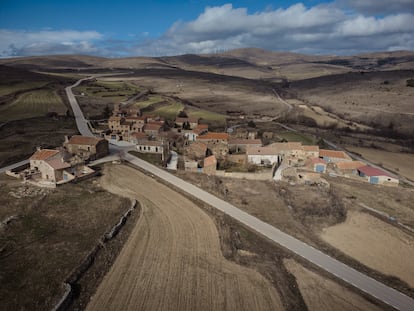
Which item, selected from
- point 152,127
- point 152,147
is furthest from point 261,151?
point 152,127

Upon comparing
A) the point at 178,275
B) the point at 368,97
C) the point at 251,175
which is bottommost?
the point at 251,175

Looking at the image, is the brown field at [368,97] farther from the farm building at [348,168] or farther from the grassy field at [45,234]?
the grassy field at [45,234]

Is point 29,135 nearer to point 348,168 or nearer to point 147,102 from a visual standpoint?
point 147,102

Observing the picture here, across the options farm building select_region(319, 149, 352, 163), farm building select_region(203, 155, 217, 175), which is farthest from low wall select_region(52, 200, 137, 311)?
farm building select_region(319, 149, 352, 163)

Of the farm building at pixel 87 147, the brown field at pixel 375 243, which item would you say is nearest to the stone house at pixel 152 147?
the farm building at pixel 87 147

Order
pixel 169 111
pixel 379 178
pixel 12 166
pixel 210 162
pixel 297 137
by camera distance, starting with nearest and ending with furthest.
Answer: pixel 12 166 < pixel 210 162 < pixel 379 178 < pixel 297 137 < pixel 169 111

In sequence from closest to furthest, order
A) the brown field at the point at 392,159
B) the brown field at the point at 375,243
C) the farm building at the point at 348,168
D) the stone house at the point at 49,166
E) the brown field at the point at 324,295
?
the brown field at the point at 324,295 → the brown field at the point at 375,243 → the stone house at the point at 49,166 → the farm building at the point at 348,168 → the brown field at the point at 392,159
